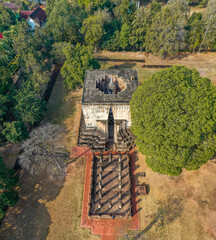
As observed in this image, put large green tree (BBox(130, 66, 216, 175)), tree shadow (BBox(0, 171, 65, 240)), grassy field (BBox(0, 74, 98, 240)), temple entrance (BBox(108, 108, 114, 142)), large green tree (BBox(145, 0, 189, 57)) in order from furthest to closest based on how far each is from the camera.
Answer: large green tree (BBox(145, 0, 189, 57)) → temple entrance (BBox(108, 108, 114, 142)) → tree shadow (BBox(0, 171, 65, 240)) → grassy field (BBox(0, 74, 98, 240)) → large green tree (BBox(130, 66, 216, 175))

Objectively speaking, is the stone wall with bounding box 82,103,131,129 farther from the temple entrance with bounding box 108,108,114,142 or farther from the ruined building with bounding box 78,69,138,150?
the temple entrance with bounding box 108,108,114,142

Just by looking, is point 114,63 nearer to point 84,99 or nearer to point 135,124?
point 84,99

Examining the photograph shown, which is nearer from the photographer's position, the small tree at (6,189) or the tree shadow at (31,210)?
the small tree at (6,189)

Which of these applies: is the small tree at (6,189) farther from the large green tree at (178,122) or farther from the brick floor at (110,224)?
the large green tree at (178,122)

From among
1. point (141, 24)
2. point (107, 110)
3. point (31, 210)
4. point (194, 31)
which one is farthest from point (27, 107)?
point (194, 31)

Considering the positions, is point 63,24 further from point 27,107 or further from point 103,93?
point 103,93

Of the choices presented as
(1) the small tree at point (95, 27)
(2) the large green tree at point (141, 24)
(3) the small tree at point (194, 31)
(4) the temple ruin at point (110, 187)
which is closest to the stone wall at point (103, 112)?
(4) the temple ruin at point (110, 187)

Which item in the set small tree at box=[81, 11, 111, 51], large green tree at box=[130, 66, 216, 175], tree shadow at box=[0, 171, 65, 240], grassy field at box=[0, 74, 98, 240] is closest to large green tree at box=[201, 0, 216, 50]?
small tree at box=[81, 11, 111, 51]

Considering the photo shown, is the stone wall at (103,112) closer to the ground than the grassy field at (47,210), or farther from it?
farther from it
